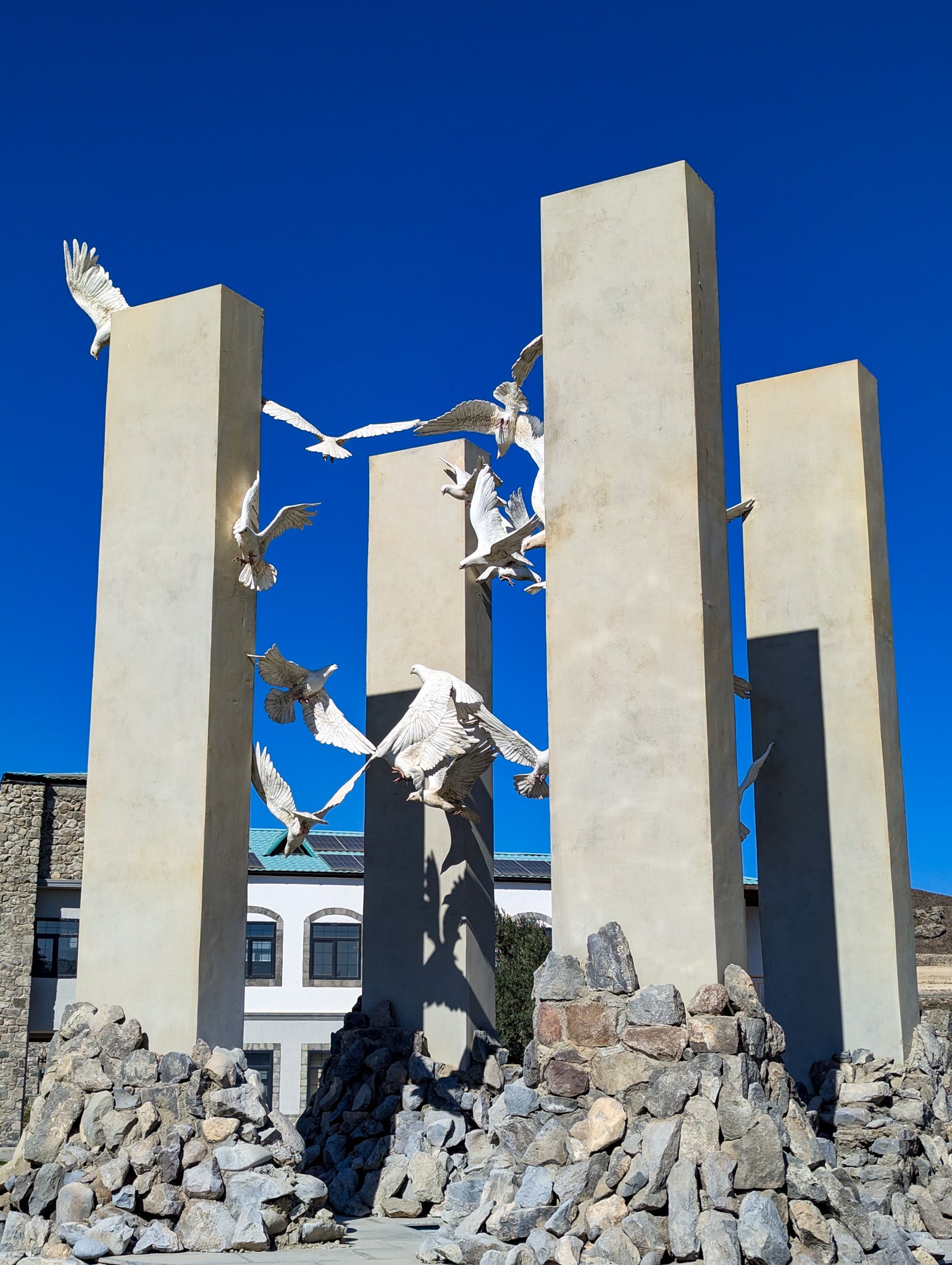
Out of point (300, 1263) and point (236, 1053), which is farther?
point (236, 1053)

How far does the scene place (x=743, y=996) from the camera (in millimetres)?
7418

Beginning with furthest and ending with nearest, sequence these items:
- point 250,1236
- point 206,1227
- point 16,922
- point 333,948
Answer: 1. point 333,948
2. point 16,922
3. point 206,1227
4. point 250,1236

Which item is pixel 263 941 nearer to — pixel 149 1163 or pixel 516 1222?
pixel 149 1163

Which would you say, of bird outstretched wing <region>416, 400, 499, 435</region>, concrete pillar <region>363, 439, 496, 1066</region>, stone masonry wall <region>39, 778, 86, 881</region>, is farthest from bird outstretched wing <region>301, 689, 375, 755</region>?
stone masonry wall <region>39, 778, 86, 881</region>

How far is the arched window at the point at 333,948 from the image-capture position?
27.0m

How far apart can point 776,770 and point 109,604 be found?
16.4 ft

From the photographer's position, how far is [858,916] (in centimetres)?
1030

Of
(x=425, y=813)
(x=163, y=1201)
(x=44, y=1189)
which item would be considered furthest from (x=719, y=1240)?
(x=425, y=813)

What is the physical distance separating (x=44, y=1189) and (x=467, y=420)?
6156 mm

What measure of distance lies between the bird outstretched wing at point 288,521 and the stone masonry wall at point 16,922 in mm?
16690

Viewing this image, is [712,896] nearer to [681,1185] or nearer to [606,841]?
[606,841]

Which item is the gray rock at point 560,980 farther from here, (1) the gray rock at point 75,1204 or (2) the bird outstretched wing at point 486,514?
(2) the bird outstretched wing at point 486,514

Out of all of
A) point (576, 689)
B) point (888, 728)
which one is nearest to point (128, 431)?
point (576, 689)

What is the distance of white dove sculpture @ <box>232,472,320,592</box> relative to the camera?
31.3 ft
